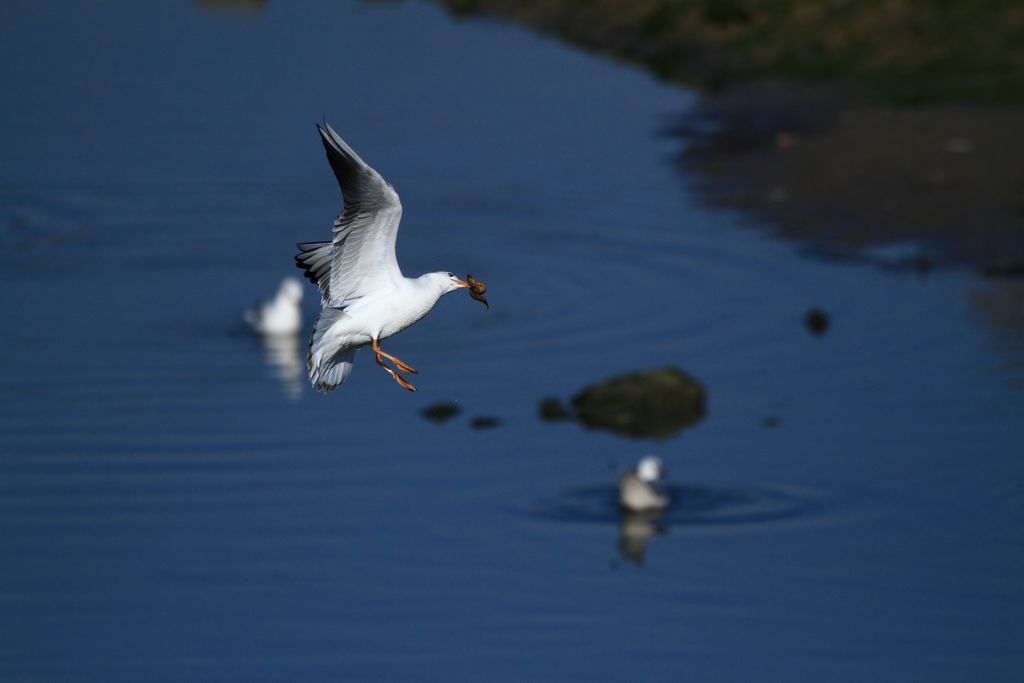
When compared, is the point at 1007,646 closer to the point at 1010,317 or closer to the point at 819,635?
the point at 819,635

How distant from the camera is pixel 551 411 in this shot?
82.4ft

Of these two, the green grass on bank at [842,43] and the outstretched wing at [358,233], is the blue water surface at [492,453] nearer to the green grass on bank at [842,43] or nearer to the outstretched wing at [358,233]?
the green grass on bank at [842,43]

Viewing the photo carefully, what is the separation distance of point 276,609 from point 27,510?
3.90 m

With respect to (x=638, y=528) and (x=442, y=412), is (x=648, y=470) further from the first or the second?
(x=442, y=412)

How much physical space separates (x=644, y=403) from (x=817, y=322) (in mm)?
4316

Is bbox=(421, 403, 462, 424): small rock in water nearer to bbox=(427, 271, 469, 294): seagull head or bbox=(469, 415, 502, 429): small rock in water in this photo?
bbox=(469, 415, 502, 429): small rock in water

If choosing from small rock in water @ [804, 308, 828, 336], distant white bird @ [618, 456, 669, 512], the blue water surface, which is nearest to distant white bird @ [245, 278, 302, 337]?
the blue water surface

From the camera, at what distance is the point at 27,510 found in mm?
22594

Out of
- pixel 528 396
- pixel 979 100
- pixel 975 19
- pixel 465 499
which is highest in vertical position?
pixel 975 19

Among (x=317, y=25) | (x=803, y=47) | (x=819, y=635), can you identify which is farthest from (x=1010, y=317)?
(x=317, y=25)

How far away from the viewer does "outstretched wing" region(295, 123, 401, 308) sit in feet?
39.5

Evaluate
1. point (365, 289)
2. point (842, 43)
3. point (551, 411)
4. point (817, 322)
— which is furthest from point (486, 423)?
point (842, 43)

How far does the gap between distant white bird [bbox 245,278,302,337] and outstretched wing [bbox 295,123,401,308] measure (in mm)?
14609

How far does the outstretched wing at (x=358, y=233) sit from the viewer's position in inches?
474
